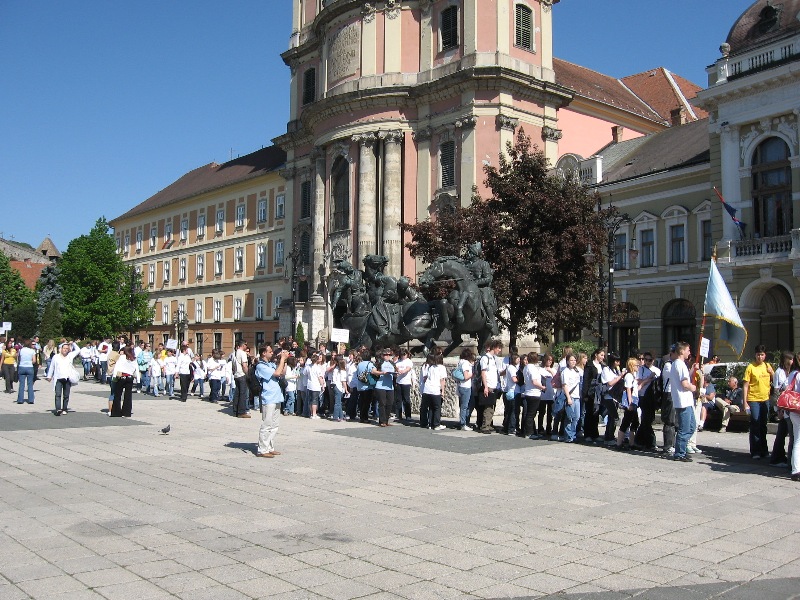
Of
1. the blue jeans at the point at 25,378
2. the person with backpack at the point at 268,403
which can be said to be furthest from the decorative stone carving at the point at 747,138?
the blue jeans at the point at 25,378

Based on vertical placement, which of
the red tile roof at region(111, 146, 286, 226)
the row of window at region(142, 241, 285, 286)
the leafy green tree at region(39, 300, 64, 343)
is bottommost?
the leafy green tree at region(39, 300, 64, 343)

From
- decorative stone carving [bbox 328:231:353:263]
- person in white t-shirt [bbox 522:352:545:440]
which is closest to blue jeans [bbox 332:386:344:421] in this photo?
person in white t-shirt [bbox 522:352:545:440]

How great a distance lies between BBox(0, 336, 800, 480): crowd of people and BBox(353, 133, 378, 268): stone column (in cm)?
2605

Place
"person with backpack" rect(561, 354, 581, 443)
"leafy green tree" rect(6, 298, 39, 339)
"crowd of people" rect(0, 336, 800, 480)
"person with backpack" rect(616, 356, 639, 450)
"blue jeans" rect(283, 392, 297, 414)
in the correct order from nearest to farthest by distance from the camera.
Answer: "crowd of people" rect(0, 336, 800, 480) → "person with backpack" rect(616, 356, 639, 450) → "person with backpack" rect(561, 354, 581, 443) → "blue jeans" rect(283, 392, 297, 414) → "leafy green tree" rect(6, 298, 39, 339)

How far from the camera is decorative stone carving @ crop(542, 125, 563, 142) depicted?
4666cm

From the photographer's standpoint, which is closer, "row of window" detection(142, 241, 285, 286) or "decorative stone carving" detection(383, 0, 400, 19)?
"decorative stone carving" detection(383, 0, 400, 19)

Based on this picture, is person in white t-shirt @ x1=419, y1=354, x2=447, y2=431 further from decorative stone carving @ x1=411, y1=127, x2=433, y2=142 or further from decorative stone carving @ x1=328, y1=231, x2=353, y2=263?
decorative stone carving @ x1=328, y1=231, x2=353, y2=263

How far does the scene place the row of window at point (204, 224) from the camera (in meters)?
62.1

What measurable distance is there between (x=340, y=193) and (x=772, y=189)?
27164 millimetres

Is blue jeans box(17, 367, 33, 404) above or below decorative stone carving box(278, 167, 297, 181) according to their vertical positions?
below

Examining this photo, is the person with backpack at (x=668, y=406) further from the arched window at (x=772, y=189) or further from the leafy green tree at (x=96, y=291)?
the leafy green tree at (x=96, y=291)

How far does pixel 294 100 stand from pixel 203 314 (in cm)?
2216

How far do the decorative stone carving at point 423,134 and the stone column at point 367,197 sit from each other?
8.23 ft

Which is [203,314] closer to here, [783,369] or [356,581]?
[783,369]
